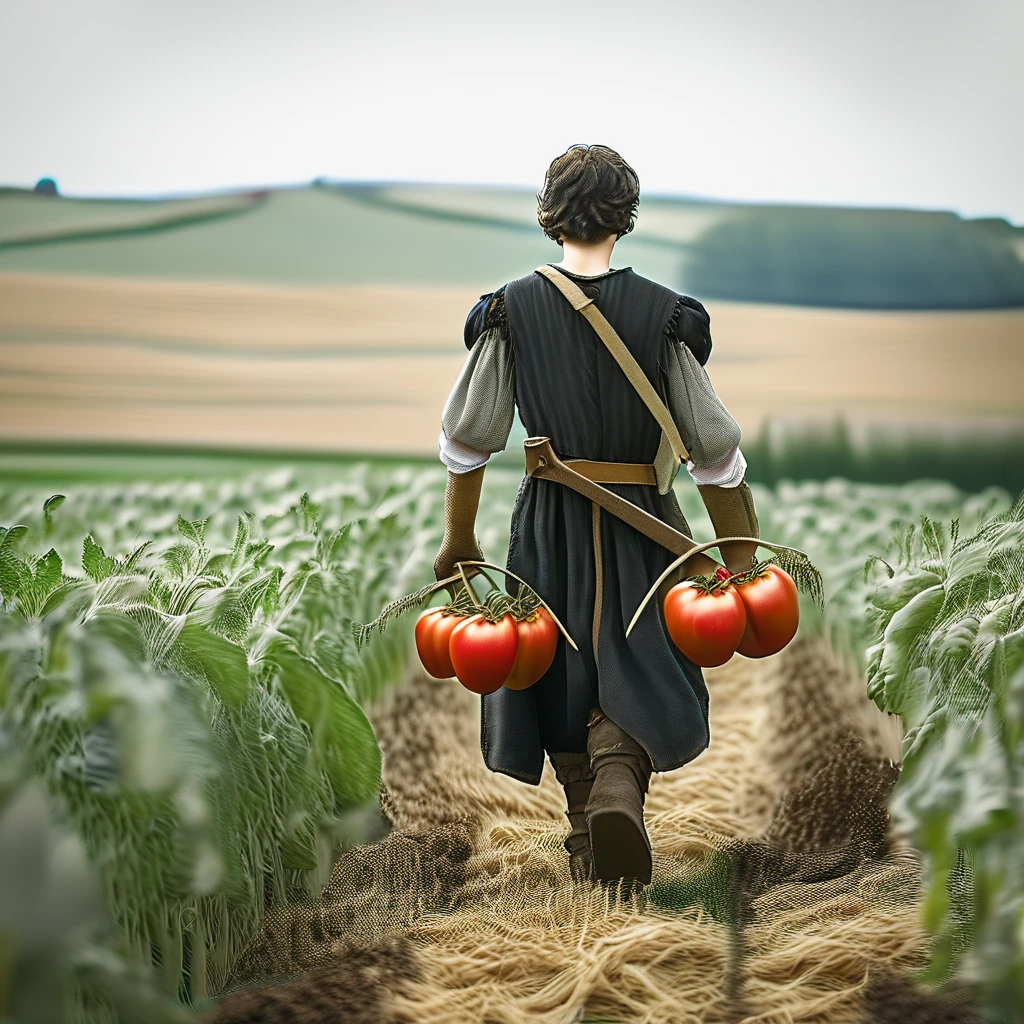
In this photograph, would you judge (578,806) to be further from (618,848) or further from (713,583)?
(713,583)

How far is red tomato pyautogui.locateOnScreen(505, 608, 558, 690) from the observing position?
4.91 ft

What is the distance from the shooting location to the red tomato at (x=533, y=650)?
1496 millimetres

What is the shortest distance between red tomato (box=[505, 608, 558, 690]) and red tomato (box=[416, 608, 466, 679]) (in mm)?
84

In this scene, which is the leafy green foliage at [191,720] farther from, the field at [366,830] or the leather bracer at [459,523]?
the leather bracer at [459,523]

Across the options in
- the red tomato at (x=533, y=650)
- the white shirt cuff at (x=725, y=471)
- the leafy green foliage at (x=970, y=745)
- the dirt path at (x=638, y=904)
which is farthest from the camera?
the white shirt cuff at (x=725, y=471)

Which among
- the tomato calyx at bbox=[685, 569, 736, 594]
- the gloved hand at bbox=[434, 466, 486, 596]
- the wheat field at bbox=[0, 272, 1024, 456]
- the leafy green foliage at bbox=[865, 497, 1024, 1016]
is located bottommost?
the leafy green foliage at bbox=[865, 497, 1024, 1016]

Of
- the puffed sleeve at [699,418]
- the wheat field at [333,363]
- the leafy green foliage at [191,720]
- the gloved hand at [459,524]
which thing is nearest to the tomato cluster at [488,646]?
the gloved hand at [459,524]

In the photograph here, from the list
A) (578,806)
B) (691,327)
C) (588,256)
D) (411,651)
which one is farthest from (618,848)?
(411,651)

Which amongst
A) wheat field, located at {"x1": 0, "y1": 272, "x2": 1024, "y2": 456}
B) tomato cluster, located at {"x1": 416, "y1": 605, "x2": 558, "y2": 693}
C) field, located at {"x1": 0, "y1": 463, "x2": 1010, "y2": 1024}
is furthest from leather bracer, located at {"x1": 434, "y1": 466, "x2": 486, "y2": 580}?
wheat field, located at {"x1": 0, "y1": 272, "x2": 1024, "y2": 456}

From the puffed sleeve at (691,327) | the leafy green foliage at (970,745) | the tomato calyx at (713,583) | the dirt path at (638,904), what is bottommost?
the dirt path at (638,904)

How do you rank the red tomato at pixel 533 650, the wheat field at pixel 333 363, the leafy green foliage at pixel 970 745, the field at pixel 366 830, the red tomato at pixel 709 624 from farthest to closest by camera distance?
the wheat field at pixel 333 363 < the red tomato at pixel 533 650 < the red tomato at pixel 709 624 < the field at pixel 366 830 < the leafy green foliage at pixel 970 745

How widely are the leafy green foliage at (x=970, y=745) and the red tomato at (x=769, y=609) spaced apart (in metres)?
0.18

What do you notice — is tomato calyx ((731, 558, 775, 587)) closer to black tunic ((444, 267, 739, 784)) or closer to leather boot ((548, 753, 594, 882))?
black tunic ((444, 267, 739, 784))

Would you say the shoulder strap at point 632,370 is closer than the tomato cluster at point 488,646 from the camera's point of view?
No
